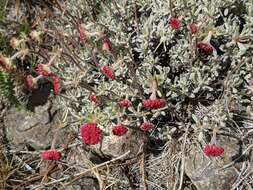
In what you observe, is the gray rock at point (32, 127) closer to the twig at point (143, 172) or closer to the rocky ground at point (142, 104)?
the rocky ground at point (142, 104)

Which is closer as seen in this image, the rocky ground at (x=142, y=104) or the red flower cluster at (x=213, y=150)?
the red flower cluster at (x=213, y=150)

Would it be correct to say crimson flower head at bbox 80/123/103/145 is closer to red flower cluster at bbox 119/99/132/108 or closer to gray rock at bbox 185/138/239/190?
red flower cluster at bbox 119/99/132/108

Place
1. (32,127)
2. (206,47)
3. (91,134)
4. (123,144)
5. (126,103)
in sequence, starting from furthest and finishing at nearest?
(32,127), (123,144), (126,103), (206,47), (91,134)

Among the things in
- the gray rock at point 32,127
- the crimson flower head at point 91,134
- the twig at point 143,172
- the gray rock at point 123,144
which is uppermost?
the crimson flower head at point 91,134

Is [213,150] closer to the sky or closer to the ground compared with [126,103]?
closer to the ground

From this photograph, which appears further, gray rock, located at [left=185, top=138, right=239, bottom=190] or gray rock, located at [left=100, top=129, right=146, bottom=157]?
gray rock, located at [left=100, top=129, right=146, bottom=157]

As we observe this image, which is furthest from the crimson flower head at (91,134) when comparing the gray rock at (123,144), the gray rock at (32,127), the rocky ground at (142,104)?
the gray rock at (32,127)

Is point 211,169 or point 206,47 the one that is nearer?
point 206,47

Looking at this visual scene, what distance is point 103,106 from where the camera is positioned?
3336mm

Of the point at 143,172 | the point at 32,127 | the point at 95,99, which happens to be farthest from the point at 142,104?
the point at 32,127

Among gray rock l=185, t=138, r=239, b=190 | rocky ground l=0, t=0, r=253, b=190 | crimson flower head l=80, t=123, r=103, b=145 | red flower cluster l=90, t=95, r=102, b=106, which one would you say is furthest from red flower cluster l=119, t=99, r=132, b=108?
gray rock l=185, t=138, r=239, b=190

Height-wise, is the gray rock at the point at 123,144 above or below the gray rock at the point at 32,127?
below

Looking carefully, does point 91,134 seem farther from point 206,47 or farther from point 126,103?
point 206,47

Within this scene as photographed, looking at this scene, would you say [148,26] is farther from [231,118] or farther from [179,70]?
[231,118]
